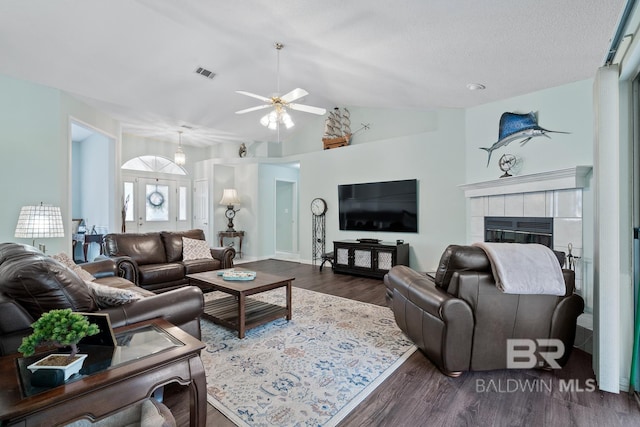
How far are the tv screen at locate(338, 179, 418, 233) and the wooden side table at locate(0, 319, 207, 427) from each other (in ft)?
14.7

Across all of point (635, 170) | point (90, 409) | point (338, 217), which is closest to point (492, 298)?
point (635, 170)

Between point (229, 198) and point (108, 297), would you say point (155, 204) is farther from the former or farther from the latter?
point (108, 297)

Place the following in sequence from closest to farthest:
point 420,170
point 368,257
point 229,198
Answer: point 420,170 < point 368,257 < point 229,198

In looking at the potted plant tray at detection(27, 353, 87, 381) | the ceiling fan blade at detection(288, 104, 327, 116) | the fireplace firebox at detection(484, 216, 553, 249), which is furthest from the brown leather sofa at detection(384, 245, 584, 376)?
the ceiling fan blade at detection(288, 104, 327, 116)

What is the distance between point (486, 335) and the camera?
2068 mm

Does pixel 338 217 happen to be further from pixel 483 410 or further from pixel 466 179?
pixel 483 410

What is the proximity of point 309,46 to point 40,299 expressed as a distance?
3.41m

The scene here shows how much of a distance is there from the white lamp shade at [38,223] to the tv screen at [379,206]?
4.53 meters

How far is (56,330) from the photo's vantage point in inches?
42.6

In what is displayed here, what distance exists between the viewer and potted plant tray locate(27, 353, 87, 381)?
1.09 metres

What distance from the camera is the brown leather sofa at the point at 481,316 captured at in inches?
80.2

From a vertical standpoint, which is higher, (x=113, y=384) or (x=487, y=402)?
(x=113, y=384)

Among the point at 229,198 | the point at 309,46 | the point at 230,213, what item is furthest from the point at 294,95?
the point at 230,213

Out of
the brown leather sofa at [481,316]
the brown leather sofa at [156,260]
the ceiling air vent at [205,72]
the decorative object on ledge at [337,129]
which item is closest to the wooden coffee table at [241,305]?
the brown leather sofa at [156,260]
